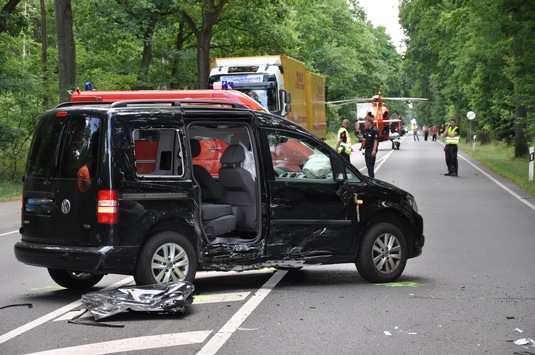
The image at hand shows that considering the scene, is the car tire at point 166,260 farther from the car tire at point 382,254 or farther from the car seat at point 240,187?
the car tire at point 382,254

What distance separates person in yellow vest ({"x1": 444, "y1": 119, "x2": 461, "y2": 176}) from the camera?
31.4 metres

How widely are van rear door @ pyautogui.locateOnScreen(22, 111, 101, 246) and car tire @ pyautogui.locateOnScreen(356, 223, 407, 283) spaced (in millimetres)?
2992

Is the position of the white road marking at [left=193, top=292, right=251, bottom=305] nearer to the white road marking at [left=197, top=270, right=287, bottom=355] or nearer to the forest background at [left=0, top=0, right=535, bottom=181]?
the white road marking at [left=197, top=270, right=287, bottom=355]

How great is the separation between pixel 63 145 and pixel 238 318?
243cm

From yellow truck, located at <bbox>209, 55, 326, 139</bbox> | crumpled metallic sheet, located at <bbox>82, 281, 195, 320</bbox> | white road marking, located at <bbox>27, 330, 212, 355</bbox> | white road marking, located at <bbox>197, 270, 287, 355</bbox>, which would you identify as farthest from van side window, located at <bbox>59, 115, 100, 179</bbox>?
yellow truck, located at <bbox>209, 55, 326, 139</bbox>

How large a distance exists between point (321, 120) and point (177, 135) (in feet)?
92.6

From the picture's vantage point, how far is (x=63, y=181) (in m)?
9.01

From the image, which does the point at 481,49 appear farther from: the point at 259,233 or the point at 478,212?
the point at 259,233

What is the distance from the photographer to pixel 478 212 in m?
19.5

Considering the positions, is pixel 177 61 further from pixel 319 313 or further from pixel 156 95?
pixel 319 313

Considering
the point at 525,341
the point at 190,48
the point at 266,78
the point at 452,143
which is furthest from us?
the point at 190,48

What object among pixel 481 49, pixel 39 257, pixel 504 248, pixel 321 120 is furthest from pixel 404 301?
pixel 481 49

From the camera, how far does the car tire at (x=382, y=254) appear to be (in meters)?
10.2

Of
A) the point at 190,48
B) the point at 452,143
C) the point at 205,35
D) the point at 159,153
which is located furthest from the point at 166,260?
the point at 190,48
